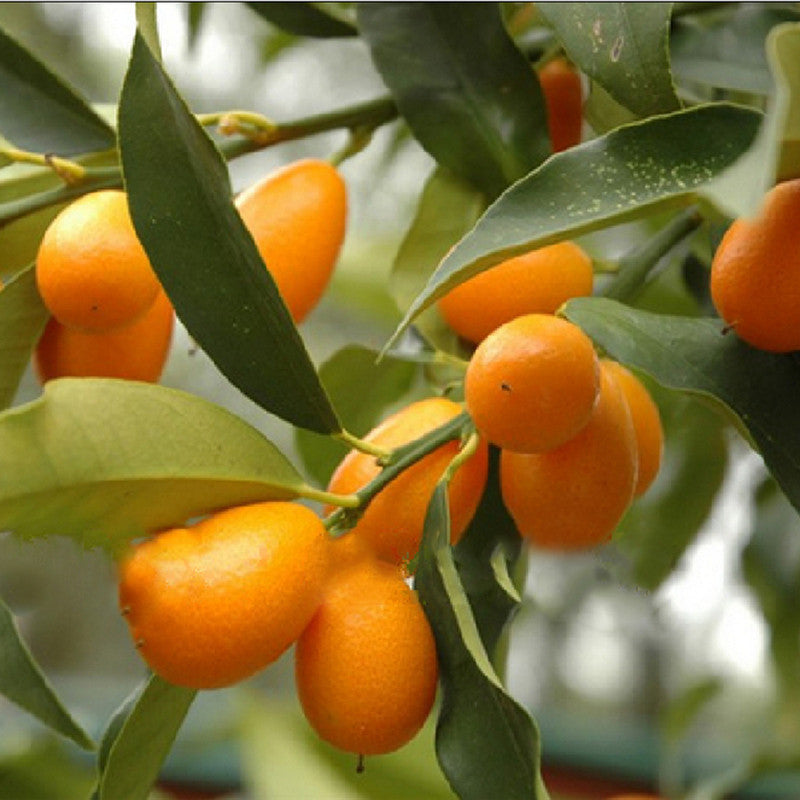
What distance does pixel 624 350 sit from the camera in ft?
1.51

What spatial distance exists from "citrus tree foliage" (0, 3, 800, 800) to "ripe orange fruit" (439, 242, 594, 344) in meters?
0.03

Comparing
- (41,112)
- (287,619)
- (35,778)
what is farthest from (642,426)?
(35,778)

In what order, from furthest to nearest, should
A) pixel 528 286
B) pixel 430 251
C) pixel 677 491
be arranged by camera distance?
pixel 677 491 < pixel 430 251 < pixel 528 286

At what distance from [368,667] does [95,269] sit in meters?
0.16

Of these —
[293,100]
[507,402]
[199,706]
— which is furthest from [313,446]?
[293,100]

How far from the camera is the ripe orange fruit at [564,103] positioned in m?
0.64

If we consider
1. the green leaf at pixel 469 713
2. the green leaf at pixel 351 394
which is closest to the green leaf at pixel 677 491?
the green leaf at pixel 351 394

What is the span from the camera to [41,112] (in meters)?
0.58

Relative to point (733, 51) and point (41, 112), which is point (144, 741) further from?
point (733, 51)

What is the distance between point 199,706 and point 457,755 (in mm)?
676

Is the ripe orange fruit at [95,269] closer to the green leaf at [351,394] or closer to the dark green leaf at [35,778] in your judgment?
the green leaf at [351,394]

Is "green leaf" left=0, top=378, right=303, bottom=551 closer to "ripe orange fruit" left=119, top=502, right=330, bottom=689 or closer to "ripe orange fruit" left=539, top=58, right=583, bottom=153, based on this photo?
"ripe orange fruit" left=119, top=502, right=330, bottom=689

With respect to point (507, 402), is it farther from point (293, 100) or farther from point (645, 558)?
point (293, 100)

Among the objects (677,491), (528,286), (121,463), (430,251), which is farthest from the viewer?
(677,491)
